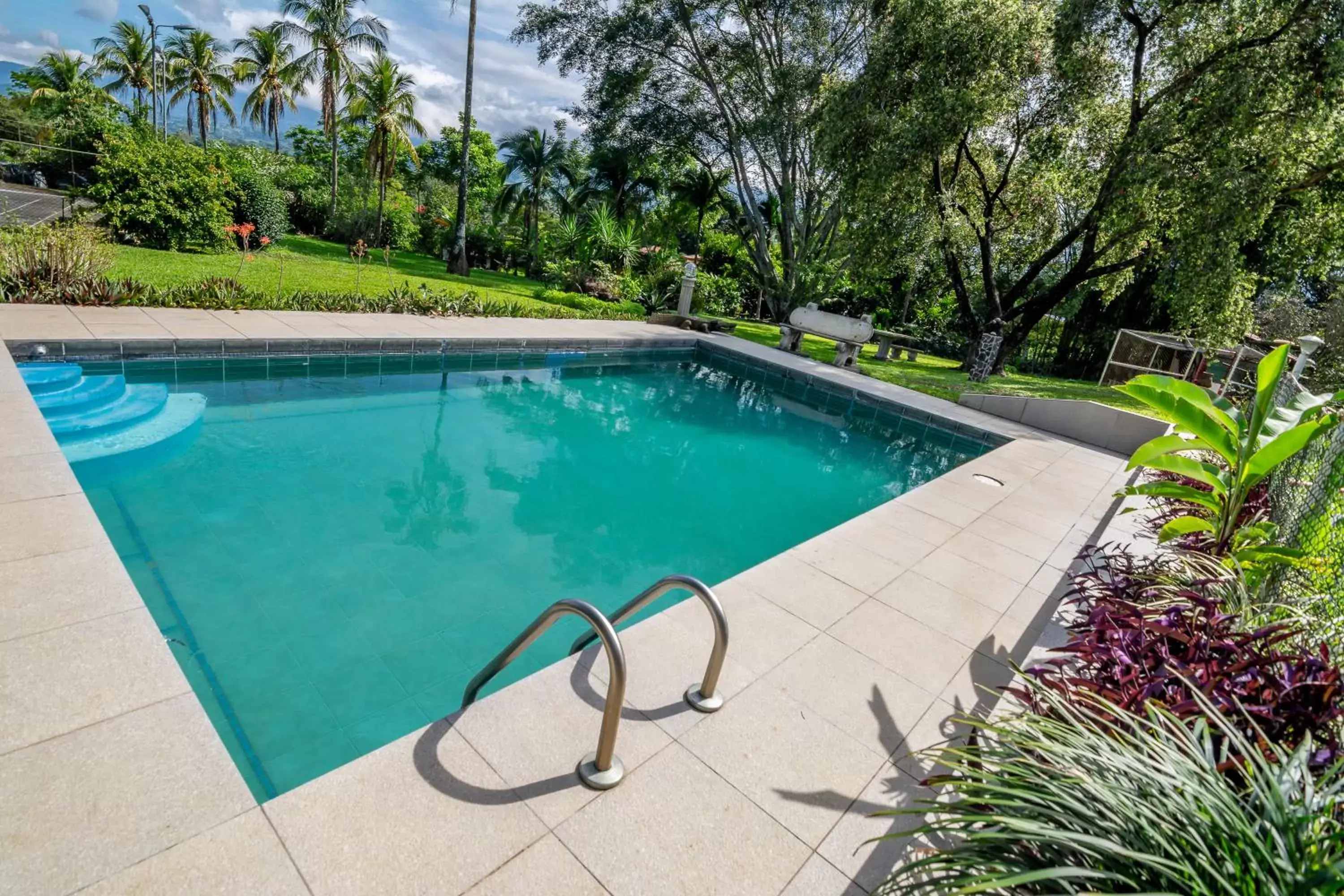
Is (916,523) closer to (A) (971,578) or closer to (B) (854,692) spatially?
(A) (971,578)

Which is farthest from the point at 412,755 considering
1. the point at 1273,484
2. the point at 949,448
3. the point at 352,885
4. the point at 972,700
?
the point at 949,448

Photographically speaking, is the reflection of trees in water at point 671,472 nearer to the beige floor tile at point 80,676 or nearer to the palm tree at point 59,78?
the beige floor tile at point 80,676

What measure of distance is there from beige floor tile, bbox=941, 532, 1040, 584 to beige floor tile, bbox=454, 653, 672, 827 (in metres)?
3.41

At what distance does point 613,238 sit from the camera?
19656 millimetres

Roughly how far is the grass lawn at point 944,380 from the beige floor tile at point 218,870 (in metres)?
12.5

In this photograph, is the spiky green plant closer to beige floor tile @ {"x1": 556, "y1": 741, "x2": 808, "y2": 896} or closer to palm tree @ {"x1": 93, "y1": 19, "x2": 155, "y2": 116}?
beige floor tile @ {"x1": 556, "y1": 741, "x2": 808, "y2": 896}

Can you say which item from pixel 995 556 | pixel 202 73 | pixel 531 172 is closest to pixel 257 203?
pixel 531 172

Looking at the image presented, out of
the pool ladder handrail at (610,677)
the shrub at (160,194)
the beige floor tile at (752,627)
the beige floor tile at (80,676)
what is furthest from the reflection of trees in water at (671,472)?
the shrub at (160,194)

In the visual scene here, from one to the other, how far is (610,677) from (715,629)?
25.5 inches

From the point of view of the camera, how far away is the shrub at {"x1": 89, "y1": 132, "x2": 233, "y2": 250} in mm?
13031

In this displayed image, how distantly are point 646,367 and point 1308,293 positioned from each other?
26.1 meters

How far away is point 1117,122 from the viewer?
13.4m

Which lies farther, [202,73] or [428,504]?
[202,73]

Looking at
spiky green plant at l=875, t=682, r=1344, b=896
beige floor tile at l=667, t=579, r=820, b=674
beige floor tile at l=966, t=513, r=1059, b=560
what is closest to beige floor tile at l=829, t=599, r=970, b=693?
beige floor tile at l=667, t=579, r=820, b=674
